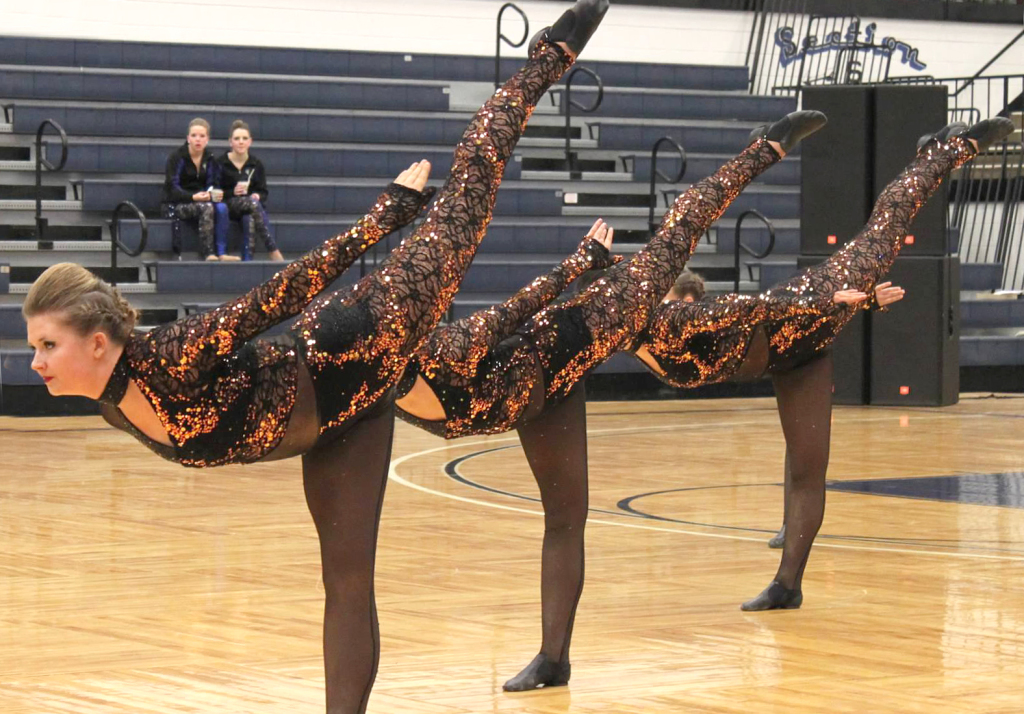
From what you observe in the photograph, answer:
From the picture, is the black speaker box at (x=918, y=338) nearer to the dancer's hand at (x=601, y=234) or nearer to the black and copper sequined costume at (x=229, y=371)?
the dancer's hand at (x=601, y=234)

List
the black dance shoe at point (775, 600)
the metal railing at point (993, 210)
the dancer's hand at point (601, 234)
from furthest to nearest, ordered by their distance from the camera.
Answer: the metal railing at point (993, 210)
the black dance shoe at point (775, 600)
the dancer's hand at point (601, 234)

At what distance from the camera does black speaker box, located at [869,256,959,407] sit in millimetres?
10320

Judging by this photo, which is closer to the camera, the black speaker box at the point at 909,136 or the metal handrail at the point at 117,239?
the metal handrail at the point at 117,239

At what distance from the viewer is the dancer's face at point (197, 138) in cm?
1034

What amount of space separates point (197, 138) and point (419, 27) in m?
3.88

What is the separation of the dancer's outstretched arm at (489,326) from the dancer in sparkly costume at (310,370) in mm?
239

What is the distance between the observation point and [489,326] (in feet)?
12.2

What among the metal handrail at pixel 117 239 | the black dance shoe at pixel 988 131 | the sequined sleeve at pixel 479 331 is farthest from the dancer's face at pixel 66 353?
the metal handrail at pixel 117 239

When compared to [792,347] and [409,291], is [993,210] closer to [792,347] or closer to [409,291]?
[792,347]

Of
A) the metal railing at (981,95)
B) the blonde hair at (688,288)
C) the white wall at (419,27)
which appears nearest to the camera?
the blonde hair at (688,288)

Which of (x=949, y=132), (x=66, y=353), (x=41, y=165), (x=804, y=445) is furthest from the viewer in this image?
(x=41, y=165)

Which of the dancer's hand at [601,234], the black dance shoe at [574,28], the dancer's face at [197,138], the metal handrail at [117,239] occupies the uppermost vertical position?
the black dance shoe at [574,28]

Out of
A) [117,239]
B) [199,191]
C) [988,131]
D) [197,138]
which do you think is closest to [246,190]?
[199,191]

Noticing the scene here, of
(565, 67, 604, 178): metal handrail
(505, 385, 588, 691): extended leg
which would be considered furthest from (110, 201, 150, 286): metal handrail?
(505, 385, 588, 691): extended leg
